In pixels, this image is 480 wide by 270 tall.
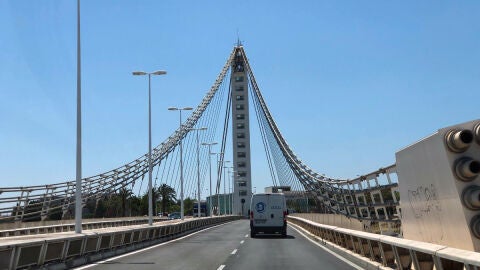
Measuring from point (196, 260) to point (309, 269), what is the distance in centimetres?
466

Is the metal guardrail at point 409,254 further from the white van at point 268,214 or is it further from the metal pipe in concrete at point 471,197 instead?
the white van at point 268,214

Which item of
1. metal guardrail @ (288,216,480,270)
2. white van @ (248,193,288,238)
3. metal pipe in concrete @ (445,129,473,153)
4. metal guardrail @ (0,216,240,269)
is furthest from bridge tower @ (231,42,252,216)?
metal pipe in concrete @ (445,129,473,153)

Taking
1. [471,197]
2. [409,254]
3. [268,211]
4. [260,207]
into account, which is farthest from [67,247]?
[268,211]

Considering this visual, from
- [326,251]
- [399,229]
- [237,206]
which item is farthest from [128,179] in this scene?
[237,206]

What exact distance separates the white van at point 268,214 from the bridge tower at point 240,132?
80.6 m

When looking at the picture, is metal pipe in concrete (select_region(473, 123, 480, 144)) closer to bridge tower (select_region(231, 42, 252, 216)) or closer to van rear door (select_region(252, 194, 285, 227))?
van rear door (select_region(252, 194, 285, 227))

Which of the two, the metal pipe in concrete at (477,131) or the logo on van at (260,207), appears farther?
the logo on van at (260,207)

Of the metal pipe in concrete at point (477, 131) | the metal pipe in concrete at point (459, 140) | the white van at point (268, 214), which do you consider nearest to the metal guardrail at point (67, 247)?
the white van at point (268, 214)

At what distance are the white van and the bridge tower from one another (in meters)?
80.6

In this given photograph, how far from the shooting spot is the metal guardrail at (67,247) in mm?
13383

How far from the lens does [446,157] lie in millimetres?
10336

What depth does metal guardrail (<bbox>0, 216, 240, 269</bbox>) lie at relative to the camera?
13383mm

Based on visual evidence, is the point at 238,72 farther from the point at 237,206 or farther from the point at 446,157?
the point at 446,157

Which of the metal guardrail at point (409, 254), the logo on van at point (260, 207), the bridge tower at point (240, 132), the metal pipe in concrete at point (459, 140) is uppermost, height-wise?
the bridge tower at point (240, 132)
